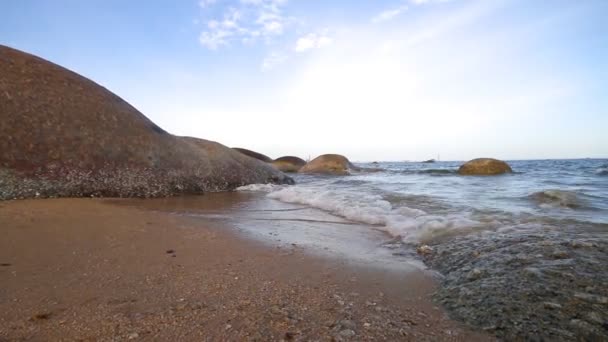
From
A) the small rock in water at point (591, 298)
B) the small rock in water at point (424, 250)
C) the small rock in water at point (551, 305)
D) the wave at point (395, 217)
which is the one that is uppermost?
the small rock in water at point (591, 298)

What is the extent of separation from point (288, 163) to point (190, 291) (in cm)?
2216

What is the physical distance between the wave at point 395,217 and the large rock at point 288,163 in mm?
17057

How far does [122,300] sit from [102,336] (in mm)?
304

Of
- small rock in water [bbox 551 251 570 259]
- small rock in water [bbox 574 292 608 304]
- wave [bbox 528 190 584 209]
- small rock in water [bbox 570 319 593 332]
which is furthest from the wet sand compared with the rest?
wave [bbox 528 190 584 209]

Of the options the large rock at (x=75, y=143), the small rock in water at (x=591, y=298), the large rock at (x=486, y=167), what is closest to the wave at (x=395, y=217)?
the small rock in water at (x=591, y=298)

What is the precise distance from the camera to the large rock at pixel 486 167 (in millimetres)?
13762

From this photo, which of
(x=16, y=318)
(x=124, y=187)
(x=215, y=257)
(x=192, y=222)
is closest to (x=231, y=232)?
(x=192, y=222)

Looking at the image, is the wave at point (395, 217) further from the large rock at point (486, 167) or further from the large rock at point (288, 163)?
the large rock at point (288, 163)

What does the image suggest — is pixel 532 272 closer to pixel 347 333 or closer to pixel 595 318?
pixel 595 318

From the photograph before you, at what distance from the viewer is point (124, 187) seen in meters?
4.84

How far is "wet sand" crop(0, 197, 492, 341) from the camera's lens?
1.25 meters

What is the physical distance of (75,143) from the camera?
4574mm

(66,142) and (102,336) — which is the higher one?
(66,142)

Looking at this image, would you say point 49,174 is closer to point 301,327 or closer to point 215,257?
point 215,257
